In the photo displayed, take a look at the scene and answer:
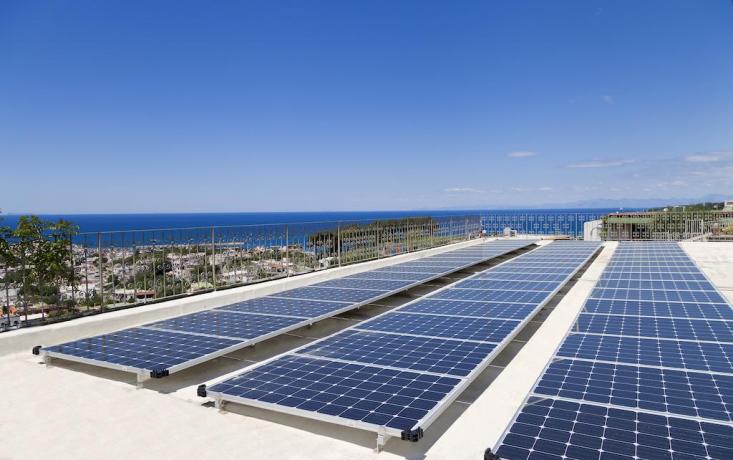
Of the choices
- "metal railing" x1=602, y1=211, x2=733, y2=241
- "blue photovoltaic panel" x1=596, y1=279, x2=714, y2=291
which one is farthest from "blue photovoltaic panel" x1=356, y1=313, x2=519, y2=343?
"metal railing" x1=602, y1=211, x2=733, y2=241

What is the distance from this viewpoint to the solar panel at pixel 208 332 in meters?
5.11

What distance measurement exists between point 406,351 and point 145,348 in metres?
3.42

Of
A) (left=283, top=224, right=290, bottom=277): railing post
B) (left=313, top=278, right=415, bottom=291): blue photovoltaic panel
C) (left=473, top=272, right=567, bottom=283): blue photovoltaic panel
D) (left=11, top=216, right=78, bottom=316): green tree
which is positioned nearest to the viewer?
(left=11, top=216, right=78, bottom=316): green tree

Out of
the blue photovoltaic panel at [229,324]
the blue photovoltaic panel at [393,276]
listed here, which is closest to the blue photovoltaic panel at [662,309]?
the blue photovoltaic panel at [393,276]

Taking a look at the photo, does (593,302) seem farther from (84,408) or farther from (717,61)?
(717,61)

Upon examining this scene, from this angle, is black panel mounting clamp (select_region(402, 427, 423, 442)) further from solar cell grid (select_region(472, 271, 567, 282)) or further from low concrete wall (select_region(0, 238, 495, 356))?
solar cell grid (select_region(472, 271, 567, 282))

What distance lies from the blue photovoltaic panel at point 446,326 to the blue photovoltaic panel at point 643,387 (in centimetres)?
130

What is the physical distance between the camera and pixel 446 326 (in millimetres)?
6344

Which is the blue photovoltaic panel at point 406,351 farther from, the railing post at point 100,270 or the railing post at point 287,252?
the railing post at point 287,252

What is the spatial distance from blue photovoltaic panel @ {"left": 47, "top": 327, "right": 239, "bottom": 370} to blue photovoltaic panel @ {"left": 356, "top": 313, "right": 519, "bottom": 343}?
223 centimetres

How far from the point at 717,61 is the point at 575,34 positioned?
735 centimetres

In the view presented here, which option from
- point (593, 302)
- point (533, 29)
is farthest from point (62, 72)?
point (593, 302)

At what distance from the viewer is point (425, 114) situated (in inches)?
1613

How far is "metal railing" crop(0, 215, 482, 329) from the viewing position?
769 cm
